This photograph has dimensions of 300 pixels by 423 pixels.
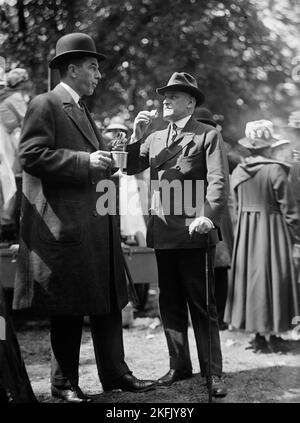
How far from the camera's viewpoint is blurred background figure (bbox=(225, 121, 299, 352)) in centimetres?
522

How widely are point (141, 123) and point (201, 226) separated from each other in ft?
2.81

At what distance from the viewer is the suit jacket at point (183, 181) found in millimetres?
3930

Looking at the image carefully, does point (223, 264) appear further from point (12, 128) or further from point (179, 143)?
point (12, 128)

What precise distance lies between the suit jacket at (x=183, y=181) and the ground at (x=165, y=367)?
3.28 ft

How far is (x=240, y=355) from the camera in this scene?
516cm

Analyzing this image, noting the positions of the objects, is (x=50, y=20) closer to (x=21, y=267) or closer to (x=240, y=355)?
(x=21, y=267)

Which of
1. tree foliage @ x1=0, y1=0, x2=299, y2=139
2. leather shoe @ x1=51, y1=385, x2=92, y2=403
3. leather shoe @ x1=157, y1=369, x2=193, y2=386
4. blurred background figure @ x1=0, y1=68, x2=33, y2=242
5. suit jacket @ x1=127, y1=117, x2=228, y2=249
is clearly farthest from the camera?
tree foliage @ x1=0, y1=0, x2=299, y2=139

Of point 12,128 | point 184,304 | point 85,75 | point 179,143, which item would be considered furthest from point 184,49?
point 184,304

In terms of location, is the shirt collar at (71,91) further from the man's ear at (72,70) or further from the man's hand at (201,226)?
the man's hand at (201,226)

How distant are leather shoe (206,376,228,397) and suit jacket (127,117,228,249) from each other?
2.95 feet

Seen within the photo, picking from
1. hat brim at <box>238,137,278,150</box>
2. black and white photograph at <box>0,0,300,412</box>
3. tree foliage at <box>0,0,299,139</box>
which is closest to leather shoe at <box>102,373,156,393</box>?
black and white photograph at <box>0,0,300,412</box>

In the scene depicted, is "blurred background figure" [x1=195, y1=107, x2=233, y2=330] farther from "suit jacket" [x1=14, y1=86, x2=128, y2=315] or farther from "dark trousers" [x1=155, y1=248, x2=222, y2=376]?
"suit jacket" [x1=14, y1=86, x2=128, y2=315]
